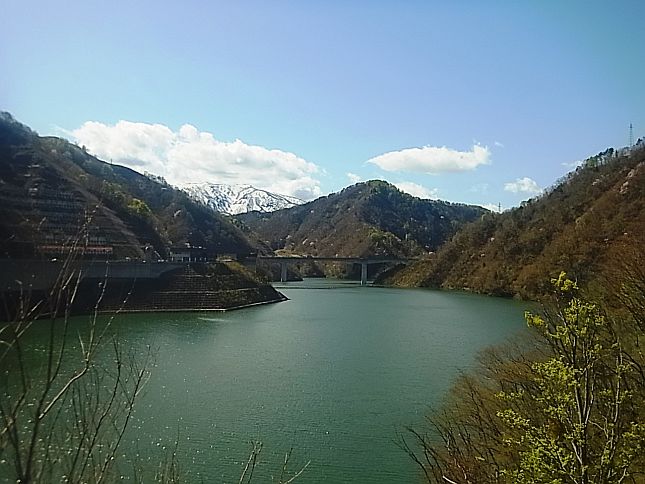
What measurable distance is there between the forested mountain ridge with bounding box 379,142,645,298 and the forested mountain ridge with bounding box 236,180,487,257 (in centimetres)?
2118

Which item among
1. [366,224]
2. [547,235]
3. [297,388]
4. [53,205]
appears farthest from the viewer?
[366,224]

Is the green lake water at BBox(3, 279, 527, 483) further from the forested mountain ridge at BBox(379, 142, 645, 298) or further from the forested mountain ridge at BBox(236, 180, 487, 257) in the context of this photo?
the forested mountain ridge at BBox(236, 180, 487, 257)

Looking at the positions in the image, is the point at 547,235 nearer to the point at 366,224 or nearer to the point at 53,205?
the point at 53,205

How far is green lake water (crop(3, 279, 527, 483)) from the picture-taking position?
945cm

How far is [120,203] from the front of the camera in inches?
1809

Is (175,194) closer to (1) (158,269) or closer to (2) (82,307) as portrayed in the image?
(1) (158,269)

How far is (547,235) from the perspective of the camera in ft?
172

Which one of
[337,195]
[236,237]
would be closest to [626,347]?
[236,237]

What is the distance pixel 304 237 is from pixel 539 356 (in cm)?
10656

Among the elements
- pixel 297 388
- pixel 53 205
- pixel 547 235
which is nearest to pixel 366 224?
pixel 547 235

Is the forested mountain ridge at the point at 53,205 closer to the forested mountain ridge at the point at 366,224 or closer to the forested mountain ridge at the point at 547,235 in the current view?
the forested mountain ridge at the point at 547,235

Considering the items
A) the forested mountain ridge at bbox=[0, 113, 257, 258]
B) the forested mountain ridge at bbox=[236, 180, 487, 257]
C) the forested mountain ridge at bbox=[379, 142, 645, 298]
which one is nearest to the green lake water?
the forested mountain ridge at bbox=[0, 113, 257, 258]

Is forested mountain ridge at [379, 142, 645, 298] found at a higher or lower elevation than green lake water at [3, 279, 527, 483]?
higher

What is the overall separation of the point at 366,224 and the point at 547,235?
2135 inches
